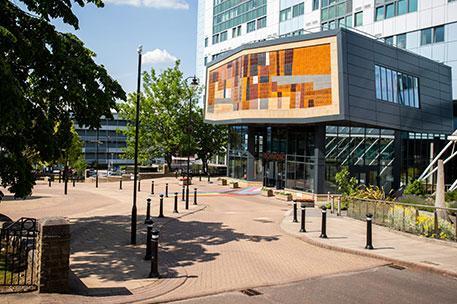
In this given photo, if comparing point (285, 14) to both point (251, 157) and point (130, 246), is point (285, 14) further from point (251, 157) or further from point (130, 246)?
point (130, 246)

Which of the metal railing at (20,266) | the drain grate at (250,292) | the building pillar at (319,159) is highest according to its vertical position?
the building pillar at (319,159)

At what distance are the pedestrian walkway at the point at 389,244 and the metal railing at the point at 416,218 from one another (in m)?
0.36

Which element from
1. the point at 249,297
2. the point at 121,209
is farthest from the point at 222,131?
the point at 249,297

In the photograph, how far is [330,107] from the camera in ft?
99.0

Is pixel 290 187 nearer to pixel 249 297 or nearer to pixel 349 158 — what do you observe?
pixel 349 158

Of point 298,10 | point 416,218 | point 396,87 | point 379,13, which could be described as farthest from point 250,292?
point 298,10

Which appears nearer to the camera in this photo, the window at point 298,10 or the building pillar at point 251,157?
the building pillar at point 251,157

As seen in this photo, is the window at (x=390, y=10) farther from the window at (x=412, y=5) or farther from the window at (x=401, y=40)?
the window at (x=401, y=40)

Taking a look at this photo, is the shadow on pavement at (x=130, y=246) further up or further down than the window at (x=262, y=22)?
further down

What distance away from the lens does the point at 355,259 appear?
12.6 metres

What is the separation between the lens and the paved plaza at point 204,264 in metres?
8.92

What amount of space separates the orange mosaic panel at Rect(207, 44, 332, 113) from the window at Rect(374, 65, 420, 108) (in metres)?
5.12

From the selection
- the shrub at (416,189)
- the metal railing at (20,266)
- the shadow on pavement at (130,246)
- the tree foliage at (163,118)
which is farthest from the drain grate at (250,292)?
the tree foliage at (163,118)

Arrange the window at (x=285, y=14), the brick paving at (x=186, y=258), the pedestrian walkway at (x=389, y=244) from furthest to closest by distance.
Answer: the window at (x=285, y=14)
the pedestrian walkway at (x=389, y=244)
the brick paving at (x=186, y=258)
